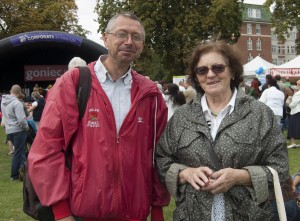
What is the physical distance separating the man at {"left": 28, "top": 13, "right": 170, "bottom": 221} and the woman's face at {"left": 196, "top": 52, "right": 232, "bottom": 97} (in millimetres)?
357

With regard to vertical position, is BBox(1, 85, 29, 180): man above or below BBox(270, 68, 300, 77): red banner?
below

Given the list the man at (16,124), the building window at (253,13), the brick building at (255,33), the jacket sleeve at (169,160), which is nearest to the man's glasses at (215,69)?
the jacket sleeve at (169,160)

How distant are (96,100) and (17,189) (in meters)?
6.06

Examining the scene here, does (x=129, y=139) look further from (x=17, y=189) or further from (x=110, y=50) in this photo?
(x=17, y=189)

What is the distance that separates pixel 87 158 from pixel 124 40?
0.73 metres

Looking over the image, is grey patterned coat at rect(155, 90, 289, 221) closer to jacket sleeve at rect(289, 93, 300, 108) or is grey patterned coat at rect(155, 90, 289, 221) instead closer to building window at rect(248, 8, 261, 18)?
jacket sleeve at rect(289, 93, 300, 108)

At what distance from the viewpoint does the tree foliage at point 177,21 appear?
31.3 metres

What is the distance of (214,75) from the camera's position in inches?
100

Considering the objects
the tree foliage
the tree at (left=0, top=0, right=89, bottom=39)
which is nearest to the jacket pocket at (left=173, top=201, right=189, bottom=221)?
the tree foliage

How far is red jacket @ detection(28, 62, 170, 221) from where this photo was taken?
7.83ft

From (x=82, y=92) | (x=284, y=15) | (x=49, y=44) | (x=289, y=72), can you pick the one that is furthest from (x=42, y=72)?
(x=284, y=15)

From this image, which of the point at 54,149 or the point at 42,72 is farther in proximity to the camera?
the point at 42,72

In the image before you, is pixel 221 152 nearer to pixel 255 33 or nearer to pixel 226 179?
pixel 226 179

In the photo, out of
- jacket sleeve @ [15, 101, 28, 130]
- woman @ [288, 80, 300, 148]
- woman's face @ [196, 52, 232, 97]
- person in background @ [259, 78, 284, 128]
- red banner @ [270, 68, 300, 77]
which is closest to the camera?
woman's face @ [196, 52, 232, 97]
